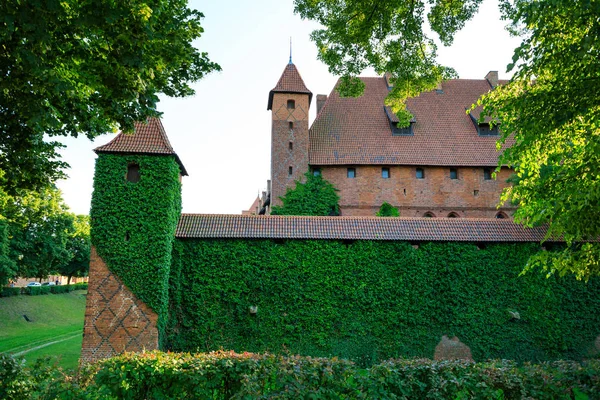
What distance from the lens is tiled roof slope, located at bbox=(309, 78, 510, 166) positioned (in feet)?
81.9

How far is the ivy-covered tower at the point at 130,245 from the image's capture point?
13.9m

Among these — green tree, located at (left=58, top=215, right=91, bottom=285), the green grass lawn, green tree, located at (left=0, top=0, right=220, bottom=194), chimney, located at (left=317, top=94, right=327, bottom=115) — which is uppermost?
chimney, located at (left=317, top=94, right=327, bottom=115)

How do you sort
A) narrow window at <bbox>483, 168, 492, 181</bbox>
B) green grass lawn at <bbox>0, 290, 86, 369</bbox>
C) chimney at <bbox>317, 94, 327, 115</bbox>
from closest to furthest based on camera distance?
green grass lawn at <bbox>0, 290, 86, 369</bbox> → narrow window at <bbox>483, 168, 492, 181</bbox> → chimney at <bbox>317, 94, 327, 115</bbox>

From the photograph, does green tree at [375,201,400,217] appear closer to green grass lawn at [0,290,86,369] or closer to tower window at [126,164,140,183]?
tower window at [126,164,140,183]

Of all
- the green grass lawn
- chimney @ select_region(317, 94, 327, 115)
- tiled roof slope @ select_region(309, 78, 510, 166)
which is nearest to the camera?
the green grass lawn

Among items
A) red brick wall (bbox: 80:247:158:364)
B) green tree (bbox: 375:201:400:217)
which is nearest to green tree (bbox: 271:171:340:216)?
green tree (bbox: 375:201:400:217)

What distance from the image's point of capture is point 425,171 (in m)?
25.1

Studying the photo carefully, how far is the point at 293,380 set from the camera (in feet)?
18.0

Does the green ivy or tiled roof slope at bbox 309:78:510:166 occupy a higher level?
tiled roof slope at bbox 309:78:510:166

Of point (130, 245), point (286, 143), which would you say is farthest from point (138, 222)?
point (286, 143)

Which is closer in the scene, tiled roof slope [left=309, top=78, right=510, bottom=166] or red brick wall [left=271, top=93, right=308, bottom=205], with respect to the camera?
red brick wall [left=271, top=93, right=308, bottom=205]

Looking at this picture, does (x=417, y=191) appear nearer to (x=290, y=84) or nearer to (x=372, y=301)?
(x=290, y=84)

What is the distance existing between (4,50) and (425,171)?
71.8ft

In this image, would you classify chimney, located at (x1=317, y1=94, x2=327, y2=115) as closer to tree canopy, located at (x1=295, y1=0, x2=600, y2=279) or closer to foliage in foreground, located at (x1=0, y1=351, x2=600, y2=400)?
tree canopy, located at (x1=295, y1=0, x2=600, y2=279)
